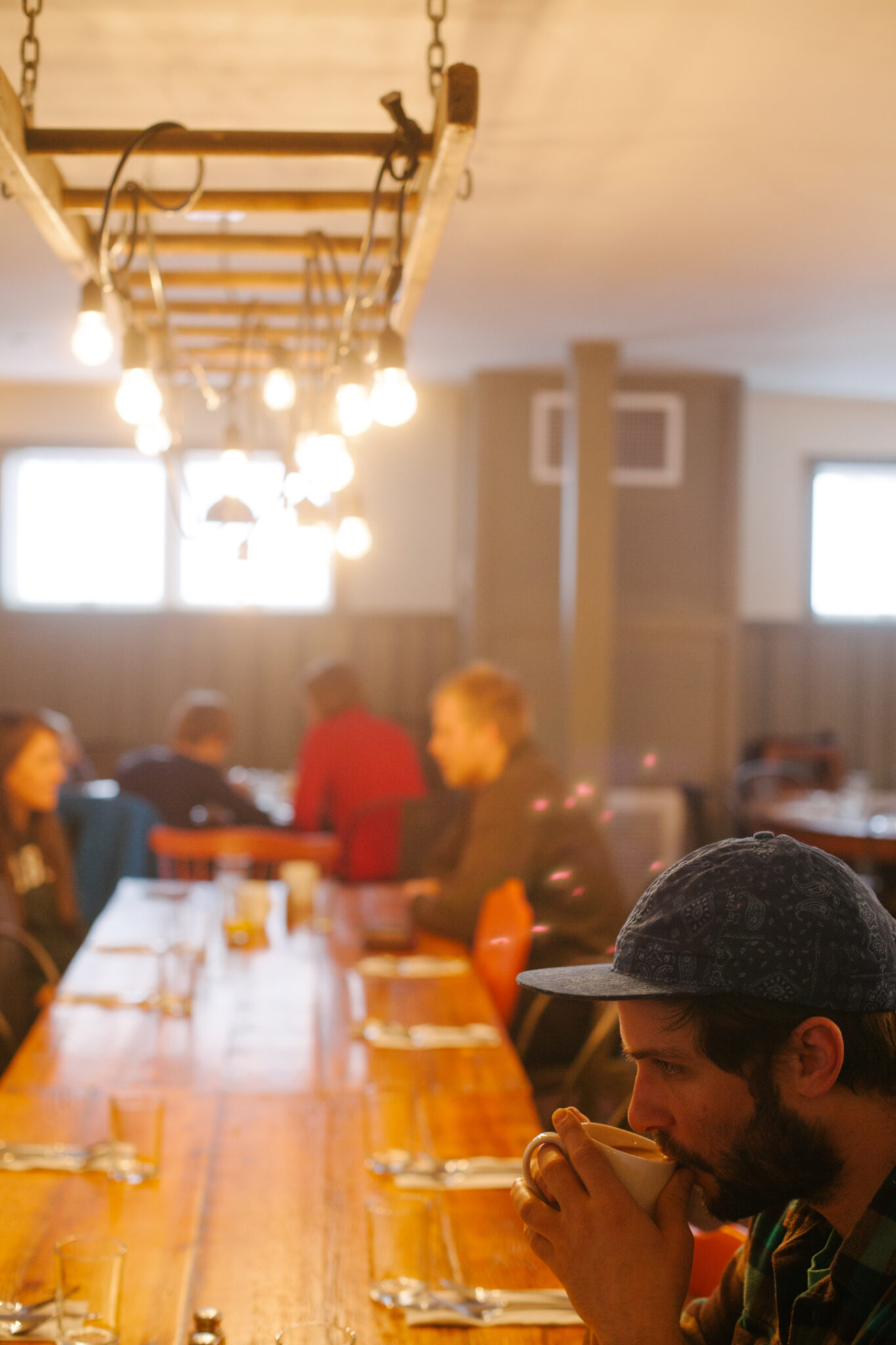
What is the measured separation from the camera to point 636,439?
717cm

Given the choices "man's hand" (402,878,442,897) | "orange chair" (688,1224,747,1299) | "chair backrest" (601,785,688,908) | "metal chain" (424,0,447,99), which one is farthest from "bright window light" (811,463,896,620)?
"orange chair" (688,1224,747,1299)

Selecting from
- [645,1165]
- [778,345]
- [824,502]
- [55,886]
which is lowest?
[55,886]

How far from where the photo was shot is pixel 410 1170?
1.79m

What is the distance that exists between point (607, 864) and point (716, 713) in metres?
4.22

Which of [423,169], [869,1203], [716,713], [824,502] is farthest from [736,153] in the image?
[824,502]

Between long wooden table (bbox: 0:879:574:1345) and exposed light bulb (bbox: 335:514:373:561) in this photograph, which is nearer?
long wooden table (bbox: 0:879:574:1345)

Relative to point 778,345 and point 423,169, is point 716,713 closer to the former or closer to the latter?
point 778,345

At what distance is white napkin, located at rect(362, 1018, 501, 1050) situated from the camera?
2.39m

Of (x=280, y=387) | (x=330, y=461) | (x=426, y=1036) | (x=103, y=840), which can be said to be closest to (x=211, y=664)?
(x=103, y=840)

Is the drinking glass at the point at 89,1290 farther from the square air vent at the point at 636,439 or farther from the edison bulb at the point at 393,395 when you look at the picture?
the square air vent at the point at 636,439

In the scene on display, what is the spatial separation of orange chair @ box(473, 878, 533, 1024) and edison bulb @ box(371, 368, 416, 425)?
3.69 feet

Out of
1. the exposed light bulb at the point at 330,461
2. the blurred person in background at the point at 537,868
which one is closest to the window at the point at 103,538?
the blurred person in background at the point at 537,868

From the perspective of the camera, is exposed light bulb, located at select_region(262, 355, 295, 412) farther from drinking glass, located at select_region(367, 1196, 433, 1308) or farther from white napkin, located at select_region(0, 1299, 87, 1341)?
white napkin, located at select_region(0, 1299, 87, 1341)

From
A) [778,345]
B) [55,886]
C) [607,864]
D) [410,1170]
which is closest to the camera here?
[410,1170]
